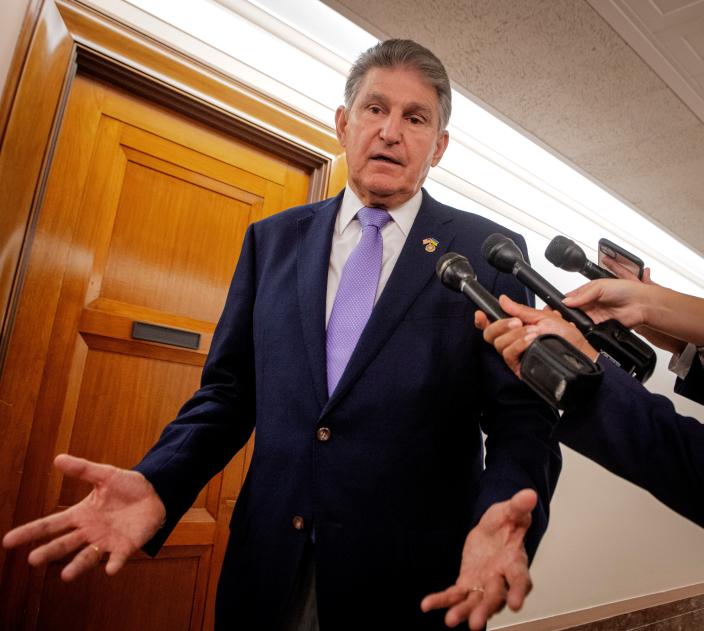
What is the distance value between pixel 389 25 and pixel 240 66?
614 mm

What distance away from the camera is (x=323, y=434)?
3.13ft

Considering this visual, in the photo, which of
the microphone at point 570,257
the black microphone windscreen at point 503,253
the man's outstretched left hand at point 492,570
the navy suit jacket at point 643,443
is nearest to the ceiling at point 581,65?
the microphone at point 570,257

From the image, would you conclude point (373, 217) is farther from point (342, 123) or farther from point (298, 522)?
point (298, 522)

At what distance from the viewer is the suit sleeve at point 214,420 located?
0.95 meters

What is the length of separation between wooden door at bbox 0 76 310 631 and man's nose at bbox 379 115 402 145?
3.35 ft

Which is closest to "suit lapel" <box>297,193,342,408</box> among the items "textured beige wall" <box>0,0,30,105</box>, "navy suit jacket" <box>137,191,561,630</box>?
"navy suit jacket" <box>137,191,561,630</box>

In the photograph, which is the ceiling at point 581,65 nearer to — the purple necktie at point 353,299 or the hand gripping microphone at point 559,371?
the purple necktie at point 353,299

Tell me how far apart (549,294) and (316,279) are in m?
0.47

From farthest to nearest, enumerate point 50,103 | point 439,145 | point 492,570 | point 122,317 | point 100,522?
point 122,317, point 50,103, point 439,145, point 100,522, point 492,570

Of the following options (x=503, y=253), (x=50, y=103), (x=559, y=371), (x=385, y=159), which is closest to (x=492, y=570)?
(x=559, y=371)

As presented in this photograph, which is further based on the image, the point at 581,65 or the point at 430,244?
the point at 581,65

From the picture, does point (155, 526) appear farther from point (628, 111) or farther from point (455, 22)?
point (628, 111)

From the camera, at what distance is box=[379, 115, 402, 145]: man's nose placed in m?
1.22

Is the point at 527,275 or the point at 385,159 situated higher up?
the point at 385,159
